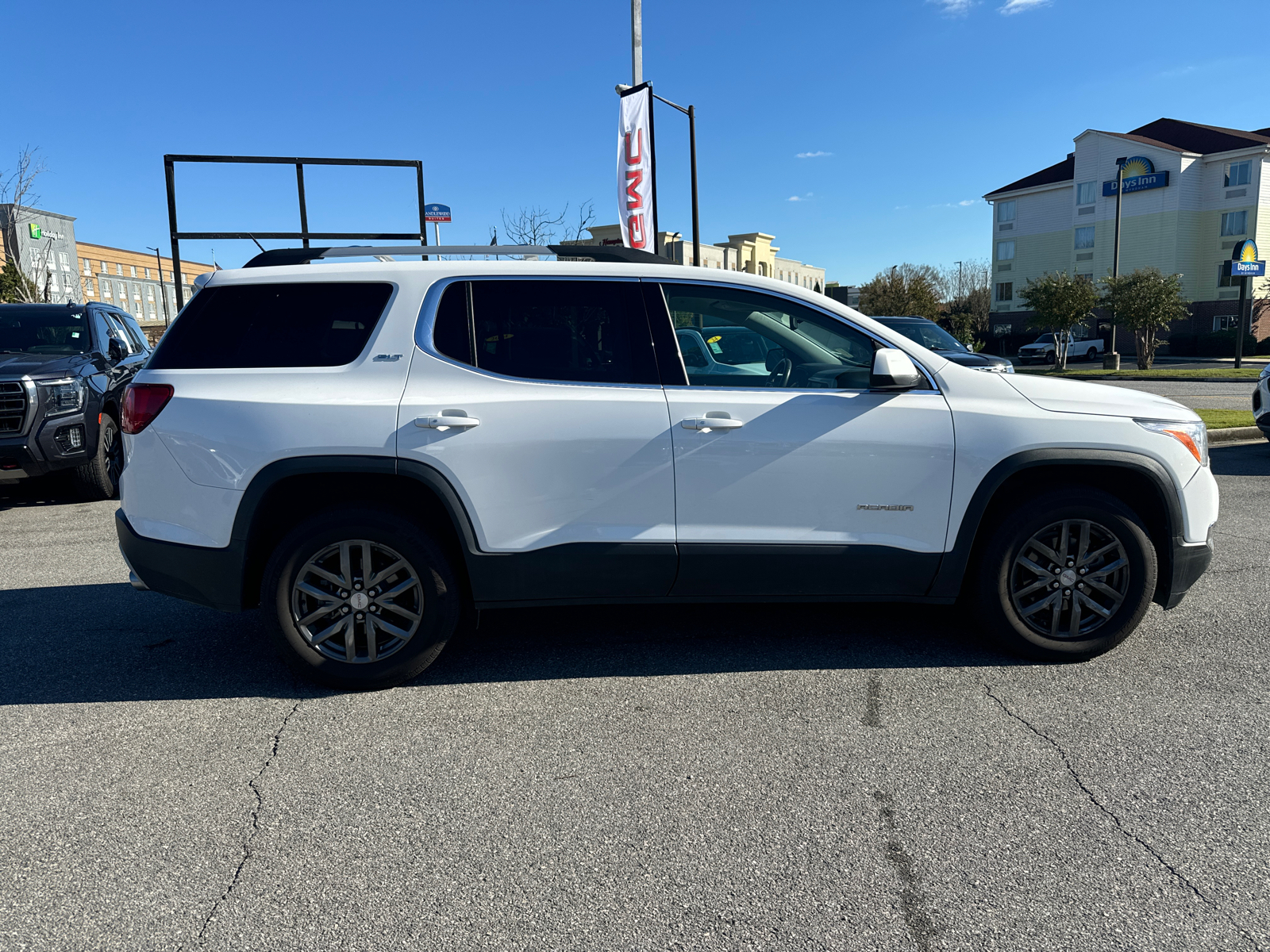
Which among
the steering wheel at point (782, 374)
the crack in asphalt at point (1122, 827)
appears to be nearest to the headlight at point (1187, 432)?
the crack in asphalt at point (1122, 827)

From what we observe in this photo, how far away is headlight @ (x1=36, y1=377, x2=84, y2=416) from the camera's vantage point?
833 centimetres

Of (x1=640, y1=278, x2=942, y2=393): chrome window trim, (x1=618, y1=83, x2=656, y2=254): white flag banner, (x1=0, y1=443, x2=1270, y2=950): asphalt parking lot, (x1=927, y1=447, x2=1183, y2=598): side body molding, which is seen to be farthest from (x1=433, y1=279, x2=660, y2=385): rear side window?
(x1=618, y1=83, x2=656, y2=254): white flag banner

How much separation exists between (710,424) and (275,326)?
1953 millimetres

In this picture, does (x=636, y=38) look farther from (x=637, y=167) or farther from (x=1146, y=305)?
(x=1146, y=305)

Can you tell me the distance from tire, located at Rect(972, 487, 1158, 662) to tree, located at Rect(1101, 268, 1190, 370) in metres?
30.7

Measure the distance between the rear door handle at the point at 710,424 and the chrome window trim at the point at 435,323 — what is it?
0.21 metres

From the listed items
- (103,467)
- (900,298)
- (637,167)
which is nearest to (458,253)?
(103,467)

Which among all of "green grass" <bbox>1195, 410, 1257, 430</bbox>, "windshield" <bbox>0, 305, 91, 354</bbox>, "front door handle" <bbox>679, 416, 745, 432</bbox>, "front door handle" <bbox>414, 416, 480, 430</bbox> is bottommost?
"green grass" <bbox>1195, 410, 1257, 430</bbox>

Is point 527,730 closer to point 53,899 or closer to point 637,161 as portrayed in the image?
point 53,899

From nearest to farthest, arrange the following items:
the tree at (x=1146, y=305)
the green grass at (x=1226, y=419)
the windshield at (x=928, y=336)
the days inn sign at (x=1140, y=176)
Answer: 1. the green grass at (x=1226, y=419)
2. the windshield at (x=928, y=336)
3. the tree at (x=1146, y=305)
4. the days inn sign at (x=1140, y=176)

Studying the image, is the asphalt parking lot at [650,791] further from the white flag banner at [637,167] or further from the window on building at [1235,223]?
the window on building at [1235,223]

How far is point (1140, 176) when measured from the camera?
52906mm

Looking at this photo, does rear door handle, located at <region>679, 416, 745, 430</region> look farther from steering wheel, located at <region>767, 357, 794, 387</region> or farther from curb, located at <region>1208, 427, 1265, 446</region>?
curb, located at <region>1208, 427, 1265, 446</region>

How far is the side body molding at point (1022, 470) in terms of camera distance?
12.9ft
